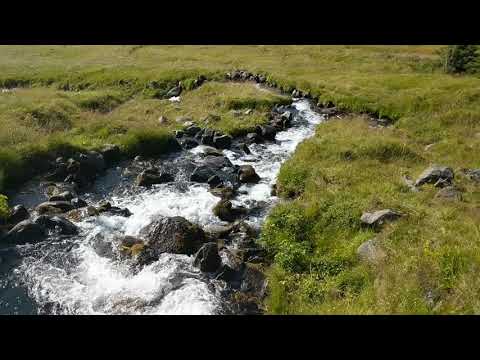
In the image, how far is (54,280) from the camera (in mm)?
15461

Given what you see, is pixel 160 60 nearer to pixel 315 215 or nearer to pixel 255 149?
pixel 255 149

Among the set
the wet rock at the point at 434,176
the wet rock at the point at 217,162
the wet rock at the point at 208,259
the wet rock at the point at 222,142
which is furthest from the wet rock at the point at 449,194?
the wet rock at the point at 222,142

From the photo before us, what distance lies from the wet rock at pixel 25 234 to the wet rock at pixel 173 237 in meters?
4.67

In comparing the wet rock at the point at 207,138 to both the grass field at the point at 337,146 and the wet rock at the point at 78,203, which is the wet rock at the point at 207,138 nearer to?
the grass field at the point at 337,146

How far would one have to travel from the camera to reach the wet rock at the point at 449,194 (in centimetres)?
1828

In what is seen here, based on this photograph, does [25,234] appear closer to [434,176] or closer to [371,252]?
[371,252]

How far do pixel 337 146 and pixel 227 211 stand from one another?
10.1m

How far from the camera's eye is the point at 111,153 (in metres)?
29.0

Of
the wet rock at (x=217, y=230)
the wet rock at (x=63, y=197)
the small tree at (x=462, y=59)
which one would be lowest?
the wet rock at (x=217, y=230)

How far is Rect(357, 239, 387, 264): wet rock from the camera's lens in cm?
1403

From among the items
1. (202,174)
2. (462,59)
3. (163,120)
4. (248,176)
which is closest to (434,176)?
(248,176)

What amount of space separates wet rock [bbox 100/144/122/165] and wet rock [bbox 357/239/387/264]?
19396 millimetres

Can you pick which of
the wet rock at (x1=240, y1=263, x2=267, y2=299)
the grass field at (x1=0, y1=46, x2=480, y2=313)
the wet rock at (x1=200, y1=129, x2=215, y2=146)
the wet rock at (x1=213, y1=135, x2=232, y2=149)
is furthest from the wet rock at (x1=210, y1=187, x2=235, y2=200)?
the wet rock at (x1=200, y1=129, x2=215, y2=146)
